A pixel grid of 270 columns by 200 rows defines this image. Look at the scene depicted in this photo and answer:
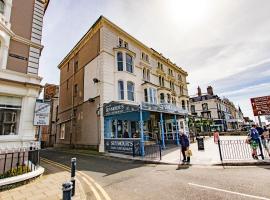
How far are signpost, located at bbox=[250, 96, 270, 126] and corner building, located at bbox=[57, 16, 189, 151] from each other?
684cm

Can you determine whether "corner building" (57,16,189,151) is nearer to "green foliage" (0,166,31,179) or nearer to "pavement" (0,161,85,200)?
"pavement" (0,161,85,200)

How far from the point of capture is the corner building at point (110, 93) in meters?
16.1

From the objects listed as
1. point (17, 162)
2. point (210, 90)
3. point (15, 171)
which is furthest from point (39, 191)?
point (210, 90)

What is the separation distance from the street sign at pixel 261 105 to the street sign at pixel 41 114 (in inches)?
478

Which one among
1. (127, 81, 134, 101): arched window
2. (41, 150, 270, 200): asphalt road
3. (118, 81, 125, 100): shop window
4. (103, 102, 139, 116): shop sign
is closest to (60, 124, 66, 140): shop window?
(118, 81, 125, 100): shop window

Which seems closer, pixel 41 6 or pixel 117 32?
pixel 41 6

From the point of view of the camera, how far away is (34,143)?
28.0 feet

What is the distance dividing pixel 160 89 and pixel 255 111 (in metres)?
15.4

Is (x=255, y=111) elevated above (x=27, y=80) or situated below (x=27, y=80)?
below

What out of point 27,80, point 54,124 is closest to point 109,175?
point 27,80

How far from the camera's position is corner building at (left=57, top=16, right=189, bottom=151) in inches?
635

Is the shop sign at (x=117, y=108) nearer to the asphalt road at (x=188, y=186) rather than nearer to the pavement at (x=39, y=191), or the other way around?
the asphalt road at (x=188, y=186)

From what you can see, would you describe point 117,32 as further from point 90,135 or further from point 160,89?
point 90,135

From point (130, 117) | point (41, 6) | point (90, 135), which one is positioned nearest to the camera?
point (41, 6)
